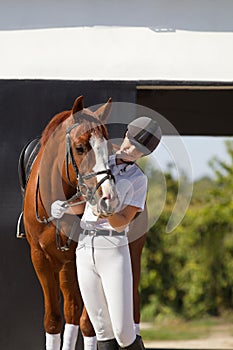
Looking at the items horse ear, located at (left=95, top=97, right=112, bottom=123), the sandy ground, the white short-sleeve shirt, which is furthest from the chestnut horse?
the sandy ground

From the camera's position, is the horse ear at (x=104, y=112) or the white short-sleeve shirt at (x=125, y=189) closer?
the white short-sleeve shirt at (x=125, y=189)

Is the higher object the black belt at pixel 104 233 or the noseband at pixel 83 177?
the noseband at pixel 83 177

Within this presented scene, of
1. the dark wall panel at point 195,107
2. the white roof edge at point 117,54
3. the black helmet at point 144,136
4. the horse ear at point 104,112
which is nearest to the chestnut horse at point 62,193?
the horse ear at point 104,112

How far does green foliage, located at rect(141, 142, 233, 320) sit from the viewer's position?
13.1 m

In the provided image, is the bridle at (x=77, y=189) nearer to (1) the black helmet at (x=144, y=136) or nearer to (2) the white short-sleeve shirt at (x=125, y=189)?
(2) the white short-sleeve shirt at (x=125, y=189)

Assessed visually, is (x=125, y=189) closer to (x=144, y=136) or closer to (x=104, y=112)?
(x=144, y=136)

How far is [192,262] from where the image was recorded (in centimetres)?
1323

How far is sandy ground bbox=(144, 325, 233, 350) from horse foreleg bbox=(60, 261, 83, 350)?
586 centimetres

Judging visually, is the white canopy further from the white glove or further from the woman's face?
the woman's face

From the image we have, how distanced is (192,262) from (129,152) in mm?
8097

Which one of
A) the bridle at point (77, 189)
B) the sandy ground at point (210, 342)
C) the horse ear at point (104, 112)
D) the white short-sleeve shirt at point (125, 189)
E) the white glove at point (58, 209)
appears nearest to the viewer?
the white short-sleeve shirt at point (125, 189)

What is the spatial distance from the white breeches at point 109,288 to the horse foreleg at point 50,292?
2.80ft

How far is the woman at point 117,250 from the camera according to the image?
5.20 meters

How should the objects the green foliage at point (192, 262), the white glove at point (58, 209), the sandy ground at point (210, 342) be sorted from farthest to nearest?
the green foliage at point (192, 262) → the sandy ground at point (210, 342) → the white glove at point (58, 209)
